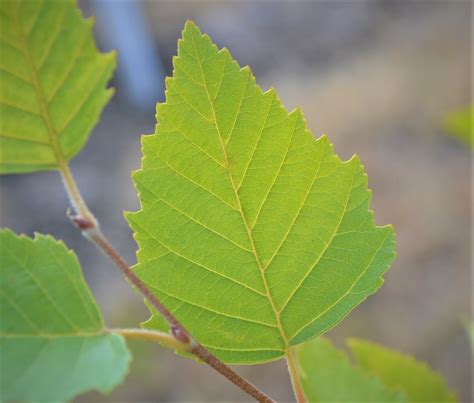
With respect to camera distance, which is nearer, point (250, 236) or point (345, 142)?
point (250, 236)

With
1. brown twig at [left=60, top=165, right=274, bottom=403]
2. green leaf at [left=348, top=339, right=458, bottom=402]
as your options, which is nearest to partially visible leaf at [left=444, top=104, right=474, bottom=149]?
green leaf at [left=348, top=339, right=458, bottom=402]

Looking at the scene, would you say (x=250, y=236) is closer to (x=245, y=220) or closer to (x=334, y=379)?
(x=245, y=220)

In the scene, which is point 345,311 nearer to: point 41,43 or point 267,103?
point 267,103

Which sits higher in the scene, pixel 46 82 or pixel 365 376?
pixel 46 82

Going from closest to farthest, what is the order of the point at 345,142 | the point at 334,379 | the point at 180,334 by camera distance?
the point at 180,334 → the point at 334,379 → the point at 345,142

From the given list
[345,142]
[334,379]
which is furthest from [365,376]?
[345,142]

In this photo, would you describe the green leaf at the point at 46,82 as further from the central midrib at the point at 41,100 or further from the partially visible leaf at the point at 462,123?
the partially visible leaf at the point at 462,123
